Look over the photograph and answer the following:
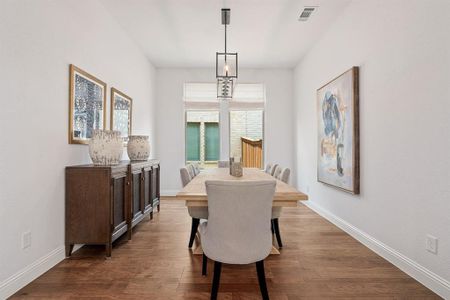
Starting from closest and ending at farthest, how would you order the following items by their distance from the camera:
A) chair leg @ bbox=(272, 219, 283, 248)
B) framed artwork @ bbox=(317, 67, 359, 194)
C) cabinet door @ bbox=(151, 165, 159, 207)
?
1. chair leg @ bbox=(272, 219, 283, 248)
2. framed artwork @ bbox=(317, 67, 359, 194)
3. cabinet door @ bbox=(151, 165, 159, 207)

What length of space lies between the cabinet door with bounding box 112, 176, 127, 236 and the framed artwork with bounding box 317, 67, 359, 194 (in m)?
2.66

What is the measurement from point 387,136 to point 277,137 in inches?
147

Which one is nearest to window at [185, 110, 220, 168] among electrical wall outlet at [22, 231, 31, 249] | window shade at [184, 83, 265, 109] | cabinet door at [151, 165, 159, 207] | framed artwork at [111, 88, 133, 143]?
window shade at [184, 83, 265, 109]

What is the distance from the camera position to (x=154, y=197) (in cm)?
451

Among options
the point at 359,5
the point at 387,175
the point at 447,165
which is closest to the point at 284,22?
the point at 359,5

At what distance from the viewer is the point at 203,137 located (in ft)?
22.1

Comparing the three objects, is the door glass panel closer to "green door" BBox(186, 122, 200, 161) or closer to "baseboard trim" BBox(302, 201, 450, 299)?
"green door" BBox(186, 122, 200, 161)

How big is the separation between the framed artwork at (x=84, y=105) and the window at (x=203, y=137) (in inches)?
121

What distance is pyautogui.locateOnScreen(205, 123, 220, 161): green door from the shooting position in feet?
22.0

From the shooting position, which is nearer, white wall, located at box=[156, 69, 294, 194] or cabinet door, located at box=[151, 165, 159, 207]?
cabinet door, located at box=[151, 165, 159, 207]

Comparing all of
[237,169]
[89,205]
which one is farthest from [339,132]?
[89,205]

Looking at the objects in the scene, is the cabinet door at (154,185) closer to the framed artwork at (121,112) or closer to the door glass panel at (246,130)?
the framed artwork at (121,112)

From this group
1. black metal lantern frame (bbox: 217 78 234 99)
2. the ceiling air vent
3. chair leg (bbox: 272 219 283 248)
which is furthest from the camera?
the ceiling air vent

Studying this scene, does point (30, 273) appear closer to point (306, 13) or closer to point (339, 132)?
point (339, 132)
